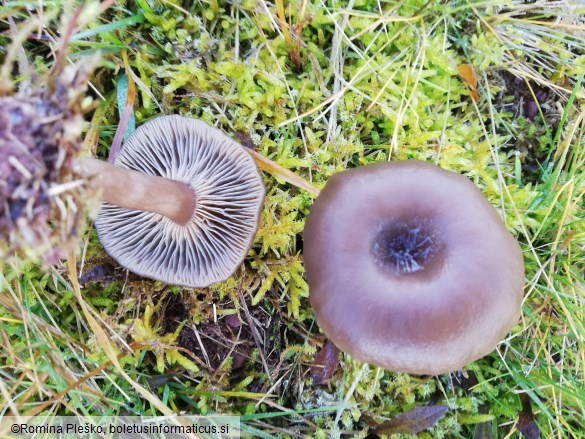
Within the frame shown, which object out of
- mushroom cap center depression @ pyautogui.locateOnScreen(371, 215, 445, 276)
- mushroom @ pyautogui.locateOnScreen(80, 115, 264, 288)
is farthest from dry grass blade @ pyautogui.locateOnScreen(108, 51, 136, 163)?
mushroom cap center depression @ pyautogui.locateOnScreen(371, 215, 445, 276)

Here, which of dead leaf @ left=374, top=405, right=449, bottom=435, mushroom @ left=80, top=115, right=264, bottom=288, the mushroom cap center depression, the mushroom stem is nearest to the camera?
the mushroom stem

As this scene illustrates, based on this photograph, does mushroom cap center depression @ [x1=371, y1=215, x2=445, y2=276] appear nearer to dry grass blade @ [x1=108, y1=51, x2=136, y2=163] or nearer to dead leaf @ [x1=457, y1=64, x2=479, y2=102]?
dead leaf @ [x1=457, y1=64, x2=479, y2=102]

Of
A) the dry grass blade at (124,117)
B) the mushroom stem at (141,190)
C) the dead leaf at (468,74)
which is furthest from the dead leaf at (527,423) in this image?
the dry grass blade at (124,117)

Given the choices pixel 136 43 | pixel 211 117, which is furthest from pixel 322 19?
pixel 136 43

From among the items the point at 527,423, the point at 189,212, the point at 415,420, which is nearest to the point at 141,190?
the point at 189,212

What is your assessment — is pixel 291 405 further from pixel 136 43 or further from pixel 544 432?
pixel 136 43
